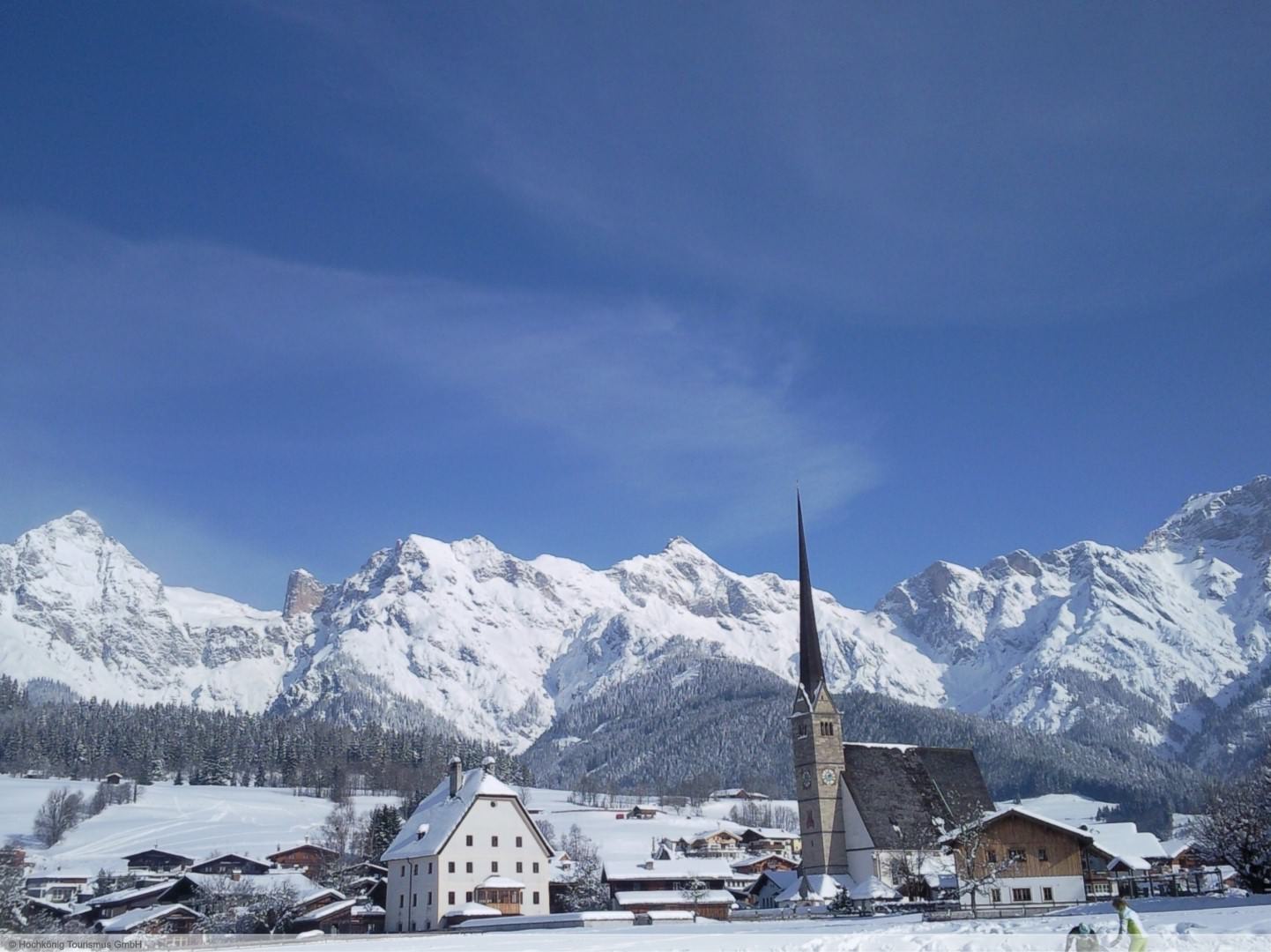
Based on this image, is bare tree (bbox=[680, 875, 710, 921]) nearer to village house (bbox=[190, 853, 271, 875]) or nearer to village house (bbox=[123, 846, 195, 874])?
village house (bbox=[190, 853, 271, 875])

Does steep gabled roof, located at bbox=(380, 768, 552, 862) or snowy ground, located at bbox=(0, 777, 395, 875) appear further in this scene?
snowy ground, located at bbox=(0, 777, 395, 875)

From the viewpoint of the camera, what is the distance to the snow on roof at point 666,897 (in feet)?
261

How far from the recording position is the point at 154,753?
193875 millimetres

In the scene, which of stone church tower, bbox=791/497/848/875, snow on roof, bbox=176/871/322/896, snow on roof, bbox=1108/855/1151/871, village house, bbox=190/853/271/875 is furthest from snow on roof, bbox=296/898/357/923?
snow on roof, bbox=1108/855/1151/871

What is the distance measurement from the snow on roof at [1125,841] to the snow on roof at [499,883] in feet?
126

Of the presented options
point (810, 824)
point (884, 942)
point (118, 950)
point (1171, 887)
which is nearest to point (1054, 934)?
point (884, 942)

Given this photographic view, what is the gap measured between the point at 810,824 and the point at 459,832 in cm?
2511

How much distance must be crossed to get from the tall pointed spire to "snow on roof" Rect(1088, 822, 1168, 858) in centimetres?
2129

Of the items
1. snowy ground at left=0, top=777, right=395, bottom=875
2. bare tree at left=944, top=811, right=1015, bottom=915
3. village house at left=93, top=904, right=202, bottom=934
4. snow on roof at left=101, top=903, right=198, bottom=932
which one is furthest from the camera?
snowy ground at left=0, top=777, right=395, bottom=875

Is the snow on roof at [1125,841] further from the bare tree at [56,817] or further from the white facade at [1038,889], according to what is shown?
the bare tree at [56,817]

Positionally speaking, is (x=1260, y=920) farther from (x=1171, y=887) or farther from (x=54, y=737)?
(x=54, y=737)

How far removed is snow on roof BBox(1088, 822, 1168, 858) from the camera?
8412 centimetres

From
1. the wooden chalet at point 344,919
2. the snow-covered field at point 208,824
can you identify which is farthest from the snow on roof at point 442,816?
the snow-covered field at point 208,824

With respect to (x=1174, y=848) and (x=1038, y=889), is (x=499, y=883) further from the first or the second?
(x=1174, y=848)
